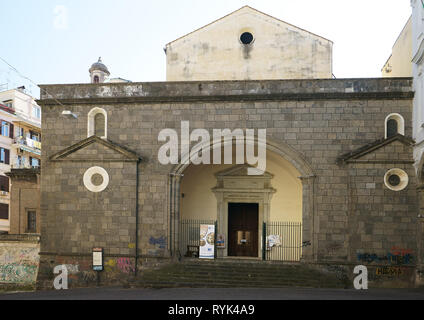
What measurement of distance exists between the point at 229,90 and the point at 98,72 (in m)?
17.0

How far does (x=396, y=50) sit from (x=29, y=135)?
1028 inches

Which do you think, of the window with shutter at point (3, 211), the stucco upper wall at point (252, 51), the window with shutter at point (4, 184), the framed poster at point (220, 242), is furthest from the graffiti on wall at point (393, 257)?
the window with shutter at point (4, 184)

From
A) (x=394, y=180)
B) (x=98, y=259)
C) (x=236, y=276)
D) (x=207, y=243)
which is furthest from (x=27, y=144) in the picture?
(x=394, y=180)

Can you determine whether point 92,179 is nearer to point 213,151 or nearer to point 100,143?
point 100,143

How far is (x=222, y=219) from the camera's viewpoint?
1842 cm

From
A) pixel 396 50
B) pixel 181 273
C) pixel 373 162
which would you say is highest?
pixel 396 50

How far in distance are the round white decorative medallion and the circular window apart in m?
9.40

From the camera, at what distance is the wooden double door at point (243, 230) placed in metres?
18.5

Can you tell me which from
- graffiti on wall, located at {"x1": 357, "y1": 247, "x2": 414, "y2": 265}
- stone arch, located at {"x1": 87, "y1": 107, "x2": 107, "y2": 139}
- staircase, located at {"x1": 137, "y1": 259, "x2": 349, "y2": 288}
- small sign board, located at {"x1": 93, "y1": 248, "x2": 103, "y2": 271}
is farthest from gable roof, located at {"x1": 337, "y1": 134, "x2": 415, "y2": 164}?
small sign board, located at {"x1": 93, "y1": 248, "x2": 103, "y2": 271}

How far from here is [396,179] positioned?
14617 mm

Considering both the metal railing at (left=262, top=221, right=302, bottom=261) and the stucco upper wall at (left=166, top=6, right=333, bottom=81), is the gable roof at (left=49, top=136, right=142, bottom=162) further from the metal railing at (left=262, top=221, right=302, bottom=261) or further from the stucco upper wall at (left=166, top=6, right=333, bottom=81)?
the metal railing at (left=262, top=221, right=302, bottom=261)
